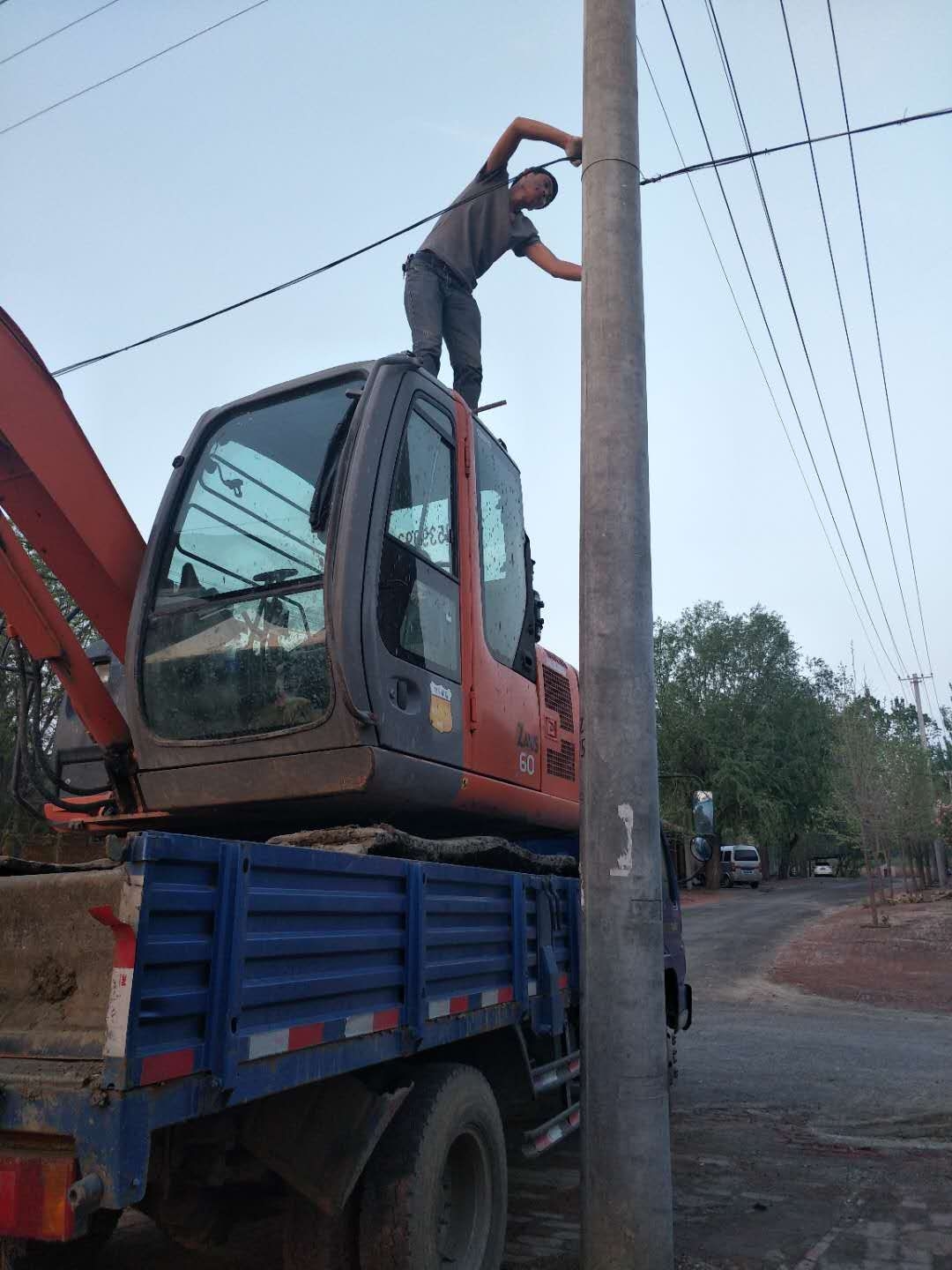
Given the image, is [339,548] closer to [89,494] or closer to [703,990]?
[89,494]

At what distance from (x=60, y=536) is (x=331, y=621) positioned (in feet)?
5.59

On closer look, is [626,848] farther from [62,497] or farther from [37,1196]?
[62,497]

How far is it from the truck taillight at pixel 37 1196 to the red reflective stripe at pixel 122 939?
0.48 meters

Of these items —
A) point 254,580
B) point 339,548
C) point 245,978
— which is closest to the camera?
point 245,978

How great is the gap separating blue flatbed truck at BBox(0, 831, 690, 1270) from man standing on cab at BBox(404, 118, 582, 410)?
3.49m

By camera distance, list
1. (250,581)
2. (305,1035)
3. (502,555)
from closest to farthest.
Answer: (305,1035)
(250,581)
(502,555)

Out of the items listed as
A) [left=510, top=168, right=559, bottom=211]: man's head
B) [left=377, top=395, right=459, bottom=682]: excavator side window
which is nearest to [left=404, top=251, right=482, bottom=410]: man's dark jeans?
[left=510, top=168, right=559, bottom=211]: man's head

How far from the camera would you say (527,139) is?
6.57 meters

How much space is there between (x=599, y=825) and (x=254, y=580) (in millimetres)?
1931

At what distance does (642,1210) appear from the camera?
4176 mm

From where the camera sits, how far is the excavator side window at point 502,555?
18.6ft

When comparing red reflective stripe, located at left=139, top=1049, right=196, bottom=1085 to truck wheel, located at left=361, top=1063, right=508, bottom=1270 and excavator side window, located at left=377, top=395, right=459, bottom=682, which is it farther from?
excavator side window, located at left=377, top=395, right=459, bottom=682

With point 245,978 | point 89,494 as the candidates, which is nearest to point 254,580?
point 89,494

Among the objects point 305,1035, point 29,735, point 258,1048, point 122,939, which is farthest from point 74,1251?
point 122,939
